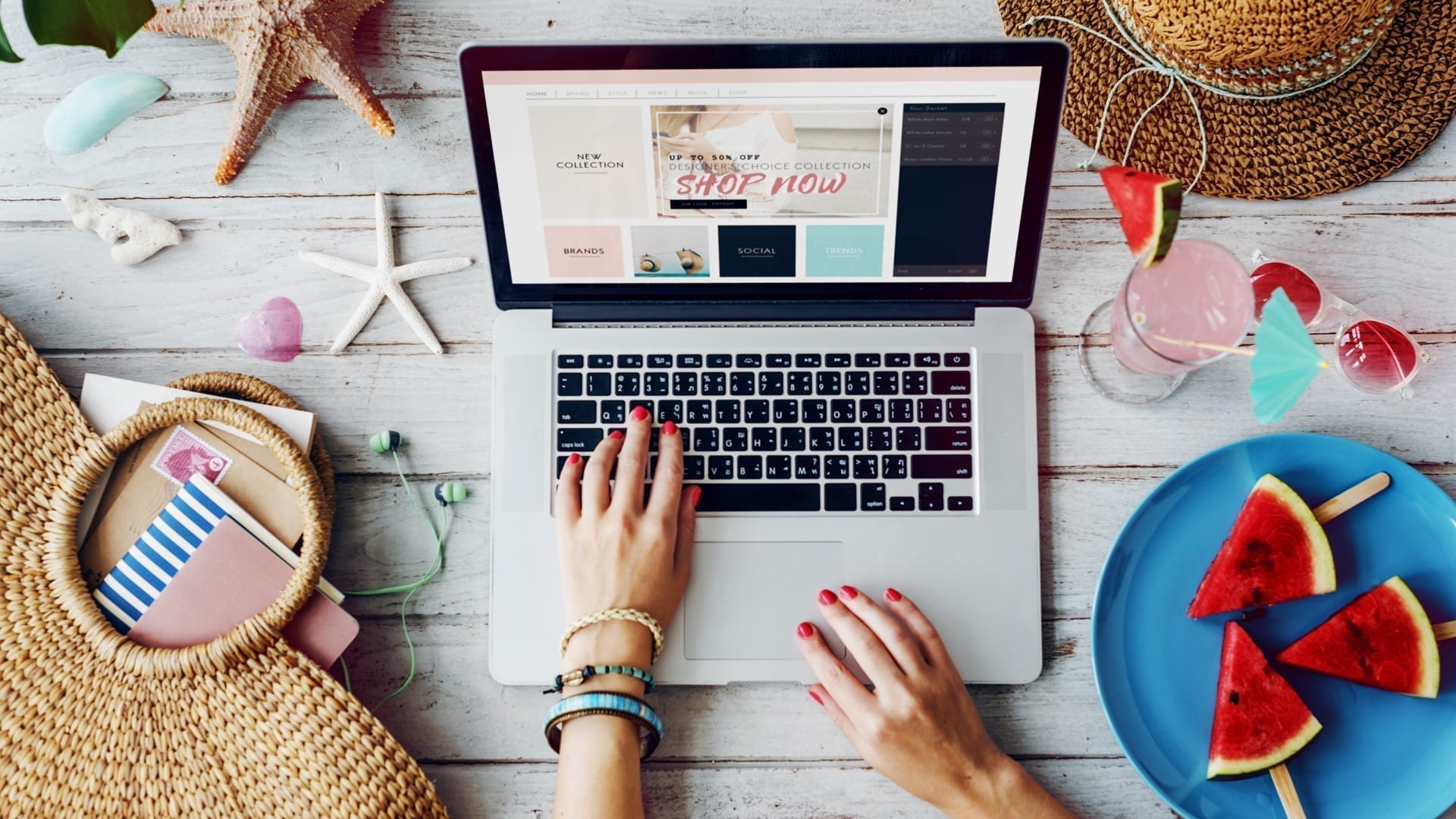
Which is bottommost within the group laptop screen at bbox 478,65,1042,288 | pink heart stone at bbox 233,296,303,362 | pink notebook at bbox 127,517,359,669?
pink notebook at bbox 127,517,359,669

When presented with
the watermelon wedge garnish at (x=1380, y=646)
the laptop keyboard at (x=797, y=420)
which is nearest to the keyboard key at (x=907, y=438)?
the laptop keyboard at (x=797, y=420)

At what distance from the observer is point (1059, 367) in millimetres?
1064

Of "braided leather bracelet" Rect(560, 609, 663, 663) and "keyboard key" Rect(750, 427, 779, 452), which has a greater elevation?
"keyboard key" Rect(750, 427, 779, 452)

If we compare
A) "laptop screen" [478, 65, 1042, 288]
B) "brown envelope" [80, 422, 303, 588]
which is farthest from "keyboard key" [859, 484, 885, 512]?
"brown envelope" [80, 422, 303, 588]

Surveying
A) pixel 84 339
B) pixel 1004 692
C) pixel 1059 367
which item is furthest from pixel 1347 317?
pixel 84 339

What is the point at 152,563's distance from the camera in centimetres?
97

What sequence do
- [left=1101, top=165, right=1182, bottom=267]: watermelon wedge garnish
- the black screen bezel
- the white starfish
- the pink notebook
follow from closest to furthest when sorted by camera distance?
[left=1101, top=165, right=1182, bottom=267]: watermelon wedge garnish → the black screen bezel → the pink notebook → the white starfish

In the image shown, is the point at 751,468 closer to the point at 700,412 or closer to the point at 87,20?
the point at 700,412

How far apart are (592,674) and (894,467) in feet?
1.27

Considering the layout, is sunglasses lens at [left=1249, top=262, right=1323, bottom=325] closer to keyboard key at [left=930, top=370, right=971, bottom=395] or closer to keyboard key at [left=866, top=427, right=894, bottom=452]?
keyboard key at [left=930, top=370, right=971, bottom=395]

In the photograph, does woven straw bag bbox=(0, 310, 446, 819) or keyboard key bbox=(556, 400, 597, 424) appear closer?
woven straw bag bbox=(0, 310, 446, 819)

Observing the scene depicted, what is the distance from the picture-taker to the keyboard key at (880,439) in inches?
39.8

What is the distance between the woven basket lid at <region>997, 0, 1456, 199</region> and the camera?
3.36ft

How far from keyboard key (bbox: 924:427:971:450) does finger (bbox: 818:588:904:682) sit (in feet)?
0.64
